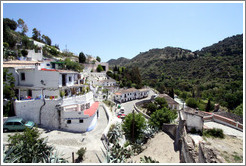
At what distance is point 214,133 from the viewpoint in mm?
10844

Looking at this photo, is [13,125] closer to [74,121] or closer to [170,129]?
[74,121]

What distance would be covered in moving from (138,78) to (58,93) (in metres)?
A: 41.1

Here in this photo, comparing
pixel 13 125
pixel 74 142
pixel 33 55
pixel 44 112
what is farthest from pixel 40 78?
→ pixel 33 55

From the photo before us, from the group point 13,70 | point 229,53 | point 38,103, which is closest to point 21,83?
point 13,70

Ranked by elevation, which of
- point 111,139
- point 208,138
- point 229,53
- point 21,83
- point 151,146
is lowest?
point 151,146

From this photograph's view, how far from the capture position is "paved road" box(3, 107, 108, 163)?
8.98 meters

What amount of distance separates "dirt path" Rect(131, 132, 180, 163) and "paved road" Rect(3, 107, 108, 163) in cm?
317

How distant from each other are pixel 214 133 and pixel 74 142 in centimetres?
1208

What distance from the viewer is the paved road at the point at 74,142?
29.5 ft

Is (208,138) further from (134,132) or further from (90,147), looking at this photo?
(90,147)

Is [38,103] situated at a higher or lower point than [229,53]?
lower

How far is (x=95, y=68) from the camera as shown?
2008 inches

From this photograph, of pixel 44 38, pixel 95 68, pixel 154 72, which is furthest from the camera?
pixel 154 72

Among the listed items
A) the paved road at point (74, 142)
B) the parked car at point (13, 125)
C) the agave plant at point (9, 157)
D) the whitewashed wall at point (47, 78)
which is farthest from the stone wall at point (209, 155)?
the whitewashed wall at point (47, 78)
